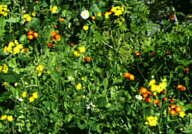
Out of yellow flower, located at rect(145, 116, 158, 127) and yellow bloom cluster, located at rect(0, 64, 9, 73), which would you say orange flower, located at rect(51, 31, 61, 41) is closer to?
yellow bloom cluster, located at rect(0, 64, 9, 73)

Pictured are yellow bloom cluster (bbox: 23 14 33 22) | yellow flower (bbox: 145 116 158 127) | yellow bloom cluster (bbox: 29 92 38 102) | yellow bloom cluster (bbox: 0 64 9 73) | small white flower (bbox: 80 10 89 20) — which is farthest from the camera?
small white flower (bbox: 80 10 89 20)

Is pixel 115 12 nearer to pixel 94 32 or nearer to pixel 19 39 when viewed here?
pixel 94 32

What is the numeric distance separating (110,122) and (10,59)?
1.11 m

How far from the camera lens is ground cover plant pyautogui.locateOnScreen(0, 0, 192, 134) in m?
2.13

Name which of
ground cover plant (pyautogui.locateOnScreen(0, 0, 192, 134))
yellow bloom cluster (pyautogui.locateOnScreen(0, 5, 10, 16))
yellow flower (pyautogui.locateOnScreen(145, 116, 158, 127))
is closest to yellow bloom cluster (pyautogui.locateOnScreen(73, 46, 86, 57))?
ground cover plant (pyautogui.locateOnScreen(0, 0, 192, 134))

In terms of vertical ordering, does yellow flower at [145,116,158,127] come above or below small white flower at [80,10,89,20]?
below

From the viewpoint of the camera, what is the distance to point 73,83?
242 cm

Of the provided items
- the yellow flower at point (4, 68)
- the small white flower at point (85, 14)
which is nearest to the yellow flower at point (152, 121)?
the yellow flower at point (4, 68)

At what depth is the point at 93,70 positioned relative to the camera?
262 centimetres

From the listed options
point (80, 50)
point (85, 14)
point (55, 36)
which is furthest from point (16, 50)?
point (85, 14)

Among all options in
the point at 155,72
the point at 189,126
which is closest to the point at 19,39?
the point at 155,72

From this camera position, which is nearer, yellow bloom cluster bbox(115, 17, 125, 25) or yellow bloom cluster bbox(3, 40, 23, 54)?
yellow bloom cluster bbox(3, 40, 23, 54)

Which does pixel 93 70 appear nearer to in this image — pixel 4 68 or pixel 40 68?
pixel 40 68

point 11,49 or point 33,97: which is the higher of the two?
point 11,49
